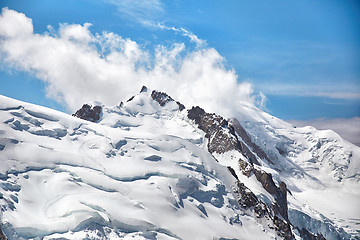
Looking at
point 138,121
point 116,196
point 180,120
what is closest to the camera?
point 116,196

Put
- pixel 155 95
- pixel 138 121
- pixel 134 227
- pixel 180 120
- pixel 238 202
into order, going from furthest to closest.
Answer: pixel 155 95
pixel 180 120
pixel 138 121
pixel 238 202
pixel 134 227

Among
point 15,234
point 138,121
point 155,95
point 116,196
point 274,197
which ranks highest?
point 155,95

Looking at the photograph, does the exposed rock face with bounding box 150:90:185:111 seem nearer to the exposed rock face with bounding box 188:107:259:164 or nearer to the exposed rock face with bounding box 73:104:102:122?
the exposed rock face with bounding box 188:107:259:164

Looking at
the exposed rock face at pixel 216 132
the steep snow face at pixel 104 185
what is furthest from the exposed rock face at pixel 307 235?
the steep snow face at pixel 104 185

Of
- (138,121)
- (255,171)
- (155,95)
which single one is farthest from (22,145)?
(155,95)

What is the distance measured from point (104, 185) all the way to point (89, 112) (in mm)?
87628

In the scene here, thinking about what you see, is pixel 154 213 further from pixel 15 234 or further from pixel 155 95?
pixel 155 95

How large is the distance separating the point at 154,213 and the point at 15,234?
24952 mm

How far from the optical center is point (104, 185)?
7300cm

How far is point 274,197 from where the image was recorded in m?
131

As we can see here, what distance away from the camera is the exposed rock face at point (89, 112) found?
5930 inches

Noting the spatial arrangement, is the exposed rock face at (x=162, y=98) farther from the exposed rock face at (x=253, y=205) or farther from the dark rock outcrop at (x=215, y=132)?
the exposed rock face at (x=253, y=205)

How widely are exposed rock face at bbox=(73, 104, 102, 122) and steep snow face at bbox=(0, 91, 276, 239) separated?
52.4 metres

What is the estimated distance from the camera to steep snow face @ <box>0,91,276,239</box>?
62.0m
